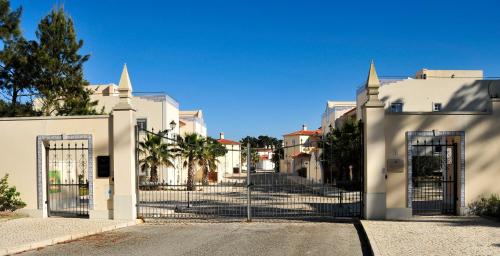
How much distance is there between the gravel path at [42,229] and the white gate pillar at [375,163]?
698cm

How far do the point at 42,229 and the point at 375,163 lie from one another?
907 cm

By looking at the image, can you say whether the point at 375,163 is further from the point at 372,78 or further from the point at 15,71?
the point at 15,71

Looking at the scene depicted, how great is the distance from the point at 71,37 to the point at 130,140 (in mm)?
20235

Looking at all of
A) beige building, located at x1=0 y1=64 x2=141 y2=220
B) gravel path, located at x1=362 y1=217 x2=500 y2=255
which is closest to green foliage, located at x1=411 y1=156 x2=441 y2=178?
gravel path, located at x1=362 y1=217 x2=500 y2=255

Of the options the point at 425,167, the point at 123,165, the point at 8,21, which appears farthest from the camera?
the point at 8,21

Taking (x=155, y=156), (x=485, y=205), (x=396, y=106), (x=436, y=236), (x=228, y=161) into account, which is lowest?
(x=228, y=161)

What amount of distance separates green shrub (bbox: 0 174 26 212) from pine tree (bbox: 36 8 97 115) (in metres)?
16.0

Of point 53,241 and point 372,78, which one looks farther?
point 372,78

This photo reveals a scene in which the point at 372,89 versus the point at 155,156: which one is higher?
the point at 372,89

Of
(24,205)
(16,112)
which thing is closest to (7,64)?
(16,112)

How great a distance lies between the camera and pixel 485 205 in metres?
13.4

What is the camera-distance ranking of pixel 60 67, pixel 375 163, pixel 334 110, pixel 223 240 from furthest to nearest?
1. pixel 334 110
2. pixel 60 67
3. pixel 375 163
4. pixel 223 240

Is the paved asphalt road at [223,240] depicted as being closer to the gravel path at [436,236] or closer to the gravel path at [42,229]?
the gravel path at [42,229]

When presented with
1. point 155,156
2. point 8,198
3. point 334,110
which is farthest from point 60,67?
point 334,110
